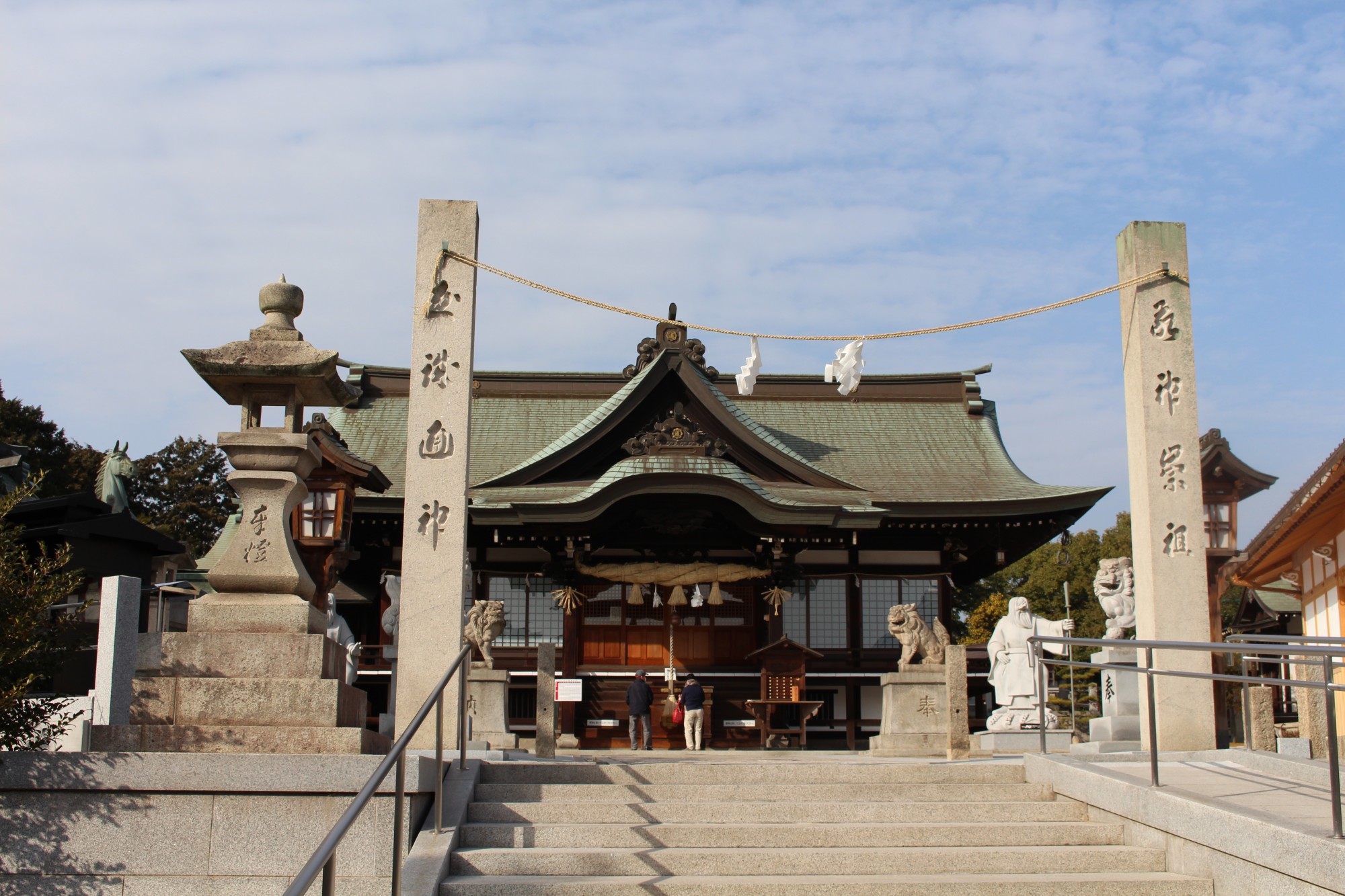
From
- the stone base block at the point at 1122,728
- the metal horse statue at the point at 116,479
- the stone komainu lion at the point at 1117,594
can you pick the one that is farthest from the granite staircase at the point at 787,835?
the metal horse statue at the point at 116,479

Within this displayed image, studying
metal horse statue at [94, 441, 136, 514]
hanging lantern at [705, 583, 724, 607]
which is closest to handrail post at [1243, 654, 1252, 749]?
hanging lantern at [705, 583, 724, 607]

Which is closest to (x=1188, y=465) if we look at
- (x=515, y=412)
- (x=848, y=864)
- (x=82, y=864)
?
(x=848, y=864)

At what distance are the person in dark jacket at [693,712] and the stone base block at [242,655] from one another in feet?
35.1

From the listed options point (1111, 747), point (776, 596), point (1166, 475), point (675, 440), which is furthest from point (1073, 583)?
point (1166, 475)

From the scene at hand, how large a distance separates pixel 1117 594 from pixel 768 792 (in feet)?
23.8

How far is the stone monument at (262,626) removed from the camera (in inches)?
271

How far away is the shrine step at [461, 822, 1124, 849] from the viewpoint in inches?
272

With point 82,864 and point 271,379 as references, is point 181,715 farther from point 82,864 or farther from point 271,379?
point 271,379

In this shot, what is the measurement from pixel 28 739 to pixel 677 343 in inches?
544

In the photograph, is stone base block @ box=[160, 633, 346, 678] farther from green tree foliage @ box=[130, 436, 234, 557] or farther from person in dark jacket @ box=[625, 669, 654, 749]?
green tree foliage @ box=[130, 436, 234, 557]

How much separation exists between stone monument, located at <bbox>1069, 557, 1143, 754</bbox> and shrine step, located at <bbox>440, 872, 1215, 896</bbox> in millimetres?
3477

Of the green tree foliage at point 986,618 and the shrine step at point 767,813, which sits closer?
the shrine step at point 767,813

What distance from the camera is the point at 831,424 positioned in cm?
2398

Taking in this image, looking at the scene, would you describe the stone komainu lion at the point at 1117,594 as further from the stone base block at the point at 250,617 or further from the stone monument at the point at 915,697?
the stone base block at the point at 250,617
